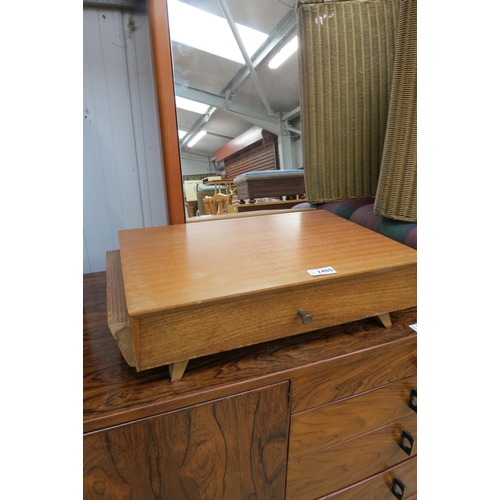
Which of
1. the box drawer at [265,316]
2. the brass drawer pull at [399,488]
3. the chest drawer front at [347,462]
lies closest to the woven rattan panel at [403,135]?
the box drawer at [265,316]

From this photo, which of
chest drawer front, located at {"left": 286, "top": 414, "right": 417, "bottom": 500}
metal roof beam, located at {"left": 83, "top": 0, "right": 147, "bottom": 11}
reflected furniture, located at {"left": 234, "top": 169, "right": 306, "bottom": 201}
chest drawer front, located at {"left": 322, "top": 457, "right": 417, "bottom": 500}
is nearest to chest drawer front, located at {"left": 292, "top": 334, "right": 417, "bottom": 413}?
chest drawer front, located at {"left": 286, "top": 414, "right": 417, "bottom": 500}

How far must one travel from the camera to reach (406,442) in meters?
0.61

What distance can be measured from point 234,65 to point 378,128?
466mm

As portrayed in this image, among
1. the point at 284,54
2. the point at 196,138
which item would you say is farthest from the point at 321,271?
the point at 284,54

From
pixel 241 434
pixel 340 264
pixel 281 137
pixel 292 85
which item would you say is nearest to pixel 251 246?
pixel 340 264

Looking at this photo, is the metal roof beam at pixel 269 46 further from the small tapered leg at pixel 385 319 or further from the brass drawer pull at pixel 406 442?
the brass drawer pull at pixel 406 442

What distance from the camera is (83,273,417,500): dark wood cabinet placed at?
15.0 inches

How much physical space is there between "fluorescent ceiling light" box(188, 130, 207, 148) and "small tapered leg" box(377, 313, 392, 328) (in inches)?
24.3

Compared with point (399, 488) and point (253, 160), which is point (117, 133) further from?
point (399, 488)

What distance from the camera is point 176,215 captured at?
794 mm

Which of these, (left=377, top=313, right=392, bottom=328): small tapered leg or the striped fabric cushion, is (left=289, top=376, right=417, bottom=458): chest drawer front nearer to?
(left=377, top=313, right=392, bottom=328): small tapered leg

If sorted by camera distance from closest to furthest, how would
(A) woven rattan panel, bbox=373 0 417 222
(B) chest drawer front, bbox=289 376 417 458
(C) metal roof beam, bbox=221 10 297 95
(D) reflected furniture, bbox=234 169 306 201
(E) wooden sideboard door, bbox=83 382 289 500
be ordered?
1. (E) wooden sideboard door, bbox=83 382 289 500
2. (B) chest drawer front, bbox=289 376 417 458
3. (A) woven rattan panel, bbox=373 0 417 222
4. (C) metal roof beam, bbox=221 10 297 95
5. (D) reflected furniture, bbox=234 169 306 201
